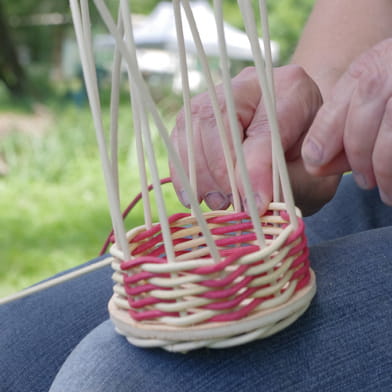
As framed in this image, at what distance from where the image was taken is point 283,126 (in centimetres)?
55

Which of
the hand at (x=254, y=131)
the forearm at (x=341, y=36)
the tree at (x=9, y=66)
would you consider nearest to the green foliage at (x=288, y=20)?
the tree at (x=9, y=66)

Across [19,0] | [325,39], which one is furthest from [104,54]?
[325,39]

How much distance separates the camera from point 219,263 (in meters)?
0.36

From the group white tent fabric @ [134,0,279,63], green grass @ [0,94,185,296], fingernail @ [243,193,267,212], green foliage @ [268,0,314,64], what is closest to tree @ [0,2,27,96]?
white tent fabric @ [134,0,279,63]

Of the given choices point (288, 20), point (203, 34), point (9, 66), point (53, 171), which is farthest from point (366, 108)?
point (203, 34)

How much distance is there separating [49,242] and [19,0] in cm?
676

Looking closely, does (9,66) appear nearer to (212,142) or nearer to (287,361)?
(212,142)

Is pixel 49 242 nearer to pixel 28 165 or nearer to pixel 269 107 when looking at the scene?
pixel 28 165

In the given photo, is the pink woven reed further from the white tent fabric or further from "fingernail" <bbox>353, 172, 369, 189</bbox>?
the white tent fabric

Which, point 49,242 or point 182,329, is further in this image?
point 49,242

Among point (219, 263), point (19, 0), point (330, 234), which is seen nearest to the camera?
point (219, 263)

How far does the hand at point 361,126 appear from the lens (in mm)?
427

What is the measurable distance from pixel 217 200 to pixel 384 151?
178mm

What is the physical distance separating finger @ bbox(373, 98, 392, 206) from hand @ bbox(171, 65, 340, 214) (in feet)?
0.36
